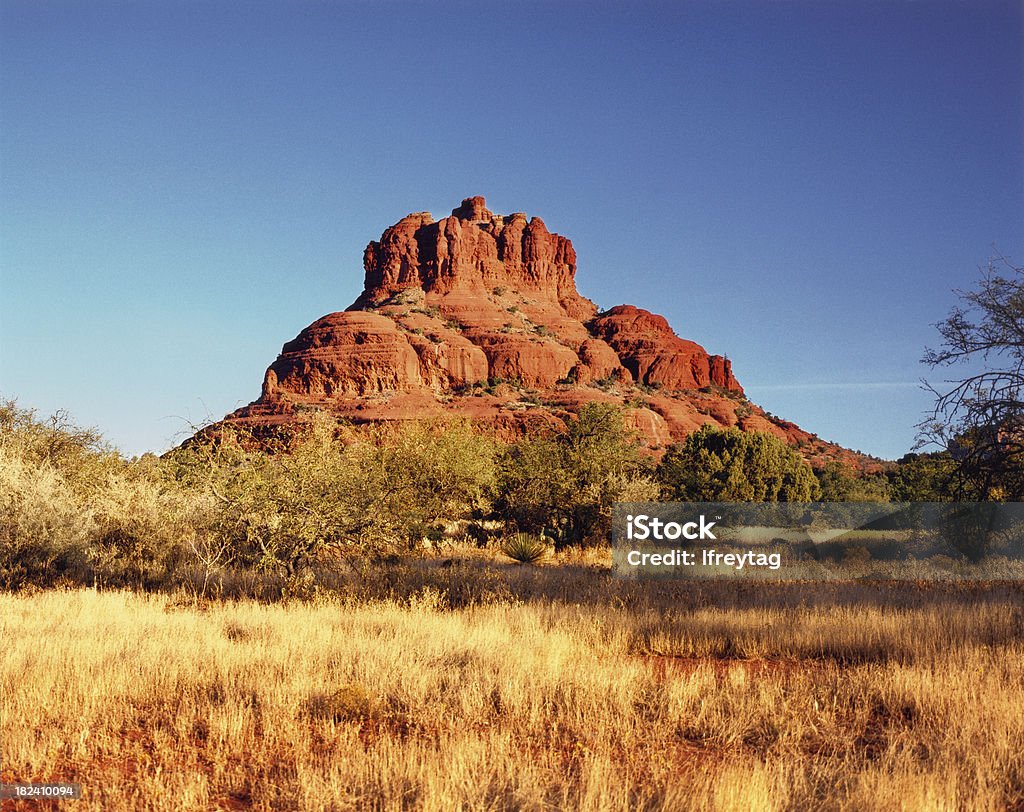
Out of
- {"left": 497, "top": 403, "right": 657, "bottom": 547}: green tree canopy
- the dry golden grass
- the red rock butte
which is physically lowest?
the dry golden grass

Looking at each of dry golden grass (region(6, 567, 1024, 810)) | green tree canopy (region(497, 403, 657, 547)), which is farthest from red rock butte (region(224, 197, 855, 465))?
dry golden grass (region(6, 567, 1024, 810))

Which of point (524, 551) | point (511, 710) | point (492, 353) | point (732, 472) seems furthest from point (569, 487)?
point (492, 353)

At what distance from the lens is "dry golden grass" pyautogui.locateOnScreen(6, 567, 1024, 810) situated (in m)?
4.74

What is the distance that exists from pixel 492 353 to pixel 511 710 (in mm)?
100850

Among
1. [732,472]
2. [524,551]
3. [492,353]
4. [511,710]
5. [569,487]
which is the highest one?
[492,353]

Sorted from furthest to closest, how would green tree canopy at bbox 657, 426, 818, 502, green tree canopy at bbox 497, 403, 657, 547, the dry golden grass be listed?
green tree canopy at bbox 657, 426, 818, 502 < green tree canopy at bbox 497, 403, 657, 547 < the dry golden grass

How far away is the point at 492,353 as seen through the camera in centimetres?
10669

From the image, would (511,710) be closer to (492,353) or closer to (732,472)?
(732,472)

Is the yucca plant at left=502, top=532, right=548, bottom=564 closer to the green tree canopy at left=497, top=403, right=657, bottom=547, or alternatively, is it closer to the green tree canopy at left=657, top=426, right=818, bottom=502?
the green tree canopy at left=497, top=403, right=657, bottom=547

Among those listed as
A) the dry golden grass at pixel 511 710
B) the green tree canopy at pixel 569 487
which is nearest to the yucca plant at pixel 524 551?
the green tree canopy at pixel 569 487

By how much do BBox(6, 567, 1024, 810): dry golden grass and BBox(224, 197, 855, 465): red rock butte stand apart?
72.1 metres

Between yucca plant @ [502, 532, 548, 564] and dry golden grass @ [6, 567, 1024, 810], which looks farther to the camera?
yucca plant @ [502, 532, 548, 564]

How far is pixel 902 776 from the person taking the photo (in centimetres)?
484

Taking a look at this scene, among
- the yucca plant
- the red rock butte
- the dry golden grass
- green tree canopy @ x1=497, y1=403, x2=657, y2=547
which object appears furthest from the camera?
the red rock butte
